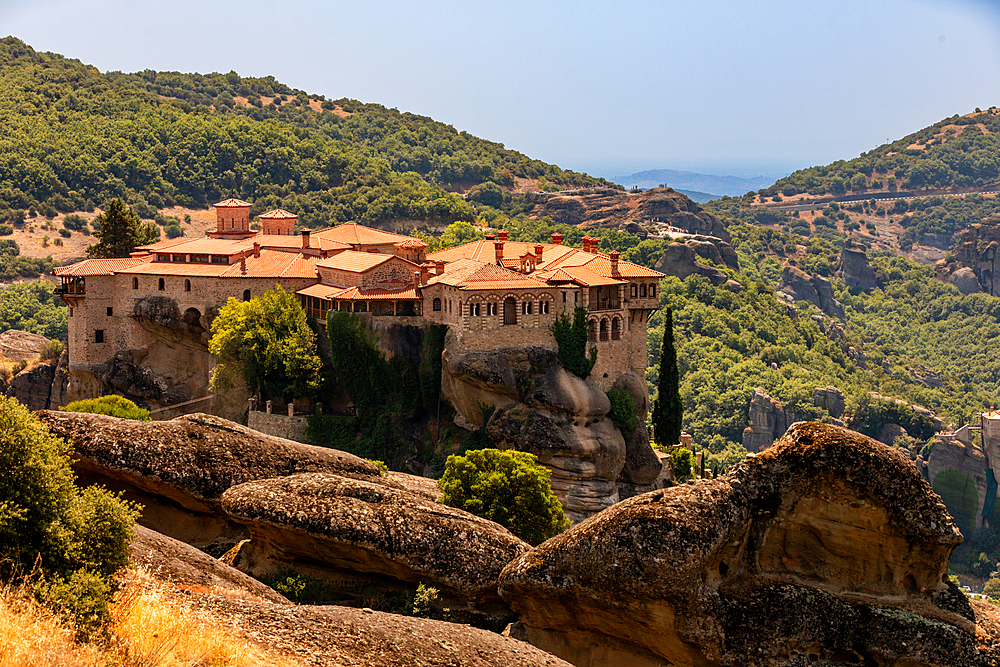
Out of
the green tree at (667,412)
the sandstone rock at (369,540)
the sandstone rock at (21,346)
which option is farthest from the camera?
the sandstone rock at (21,346)

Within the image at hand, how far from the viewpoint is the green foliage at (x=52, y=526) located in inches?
650

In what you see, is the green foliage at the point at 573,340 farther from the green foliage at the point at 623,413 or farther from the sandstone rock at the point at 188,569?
the sandstone rock at the point at 188,569

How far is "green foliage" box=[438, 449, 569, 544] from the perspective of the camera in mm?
38594

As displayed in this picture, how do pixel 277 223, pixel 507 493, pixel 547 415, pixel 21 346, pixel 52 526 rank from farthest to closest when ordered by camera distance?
pixel 21 346 < pixel 277 223 < pixel 547 415 < pixel 507 493 < pixel 52 526

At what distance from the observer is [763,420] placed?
125375 mm

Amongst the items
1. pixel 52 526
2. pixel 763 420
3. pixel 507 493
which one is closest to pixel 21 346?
pixel 507 493

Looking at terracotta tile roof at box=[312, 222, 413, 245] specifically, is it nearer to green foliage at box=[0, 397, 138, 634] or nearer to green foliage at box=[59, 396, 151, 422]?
green foliage at box=[59, 396, 151, 422]

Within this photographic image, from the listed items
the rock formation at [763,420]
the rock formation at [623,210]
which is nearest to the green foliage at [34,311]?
the rock formation at [763,420]

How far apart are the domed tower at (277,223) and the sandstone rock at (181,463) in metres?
50.3

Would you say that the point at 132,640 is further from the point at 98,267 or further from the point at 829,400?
the point at 829,400

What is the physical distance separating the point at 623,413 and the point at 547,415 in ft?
16.6

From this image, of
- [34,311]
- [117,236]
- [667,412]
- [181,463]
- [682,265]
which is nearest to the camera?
[181,463]

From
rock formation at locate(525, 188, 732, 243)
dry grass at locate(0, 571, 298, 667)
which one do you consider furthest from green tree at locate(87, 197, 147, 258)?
rock formation at locate(525, 188, 732, 243)

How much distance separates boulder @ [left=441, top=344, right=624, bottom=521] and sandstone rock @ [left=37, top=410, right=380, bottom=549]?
27797 mm
